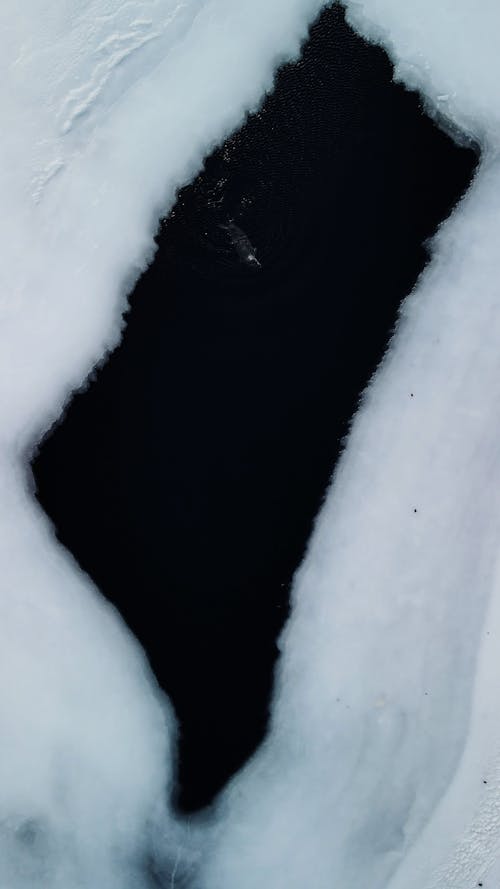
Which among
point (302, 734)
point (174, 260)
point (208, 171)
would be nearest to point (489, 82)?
point (208, 171)

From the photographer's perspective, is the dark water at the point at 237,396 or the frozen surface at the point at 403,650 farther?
the dark water at the point at 237,396

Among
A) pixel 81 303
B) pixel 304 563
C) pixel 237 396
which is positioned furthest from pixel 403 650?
pixel 81 303

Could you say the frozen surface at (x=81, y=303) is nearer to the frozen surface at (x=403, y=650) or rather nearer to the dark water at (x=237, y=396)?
the dark water at (x=237, y=396)

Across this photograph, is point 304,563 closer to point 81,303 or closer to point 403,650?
point 403,650

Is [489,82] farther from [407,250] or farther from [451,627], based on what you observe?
[451,627]

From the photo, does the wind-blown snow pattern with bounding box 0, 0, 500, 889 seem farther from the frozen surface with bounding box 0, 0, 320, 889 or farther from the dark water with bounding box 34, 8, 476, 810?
the dark water with bounding box 34, 8, 476, 810

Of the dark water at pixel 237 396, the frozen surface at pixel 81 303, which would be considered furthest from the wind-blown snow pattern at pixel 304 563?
the dark water at pixel 237 396

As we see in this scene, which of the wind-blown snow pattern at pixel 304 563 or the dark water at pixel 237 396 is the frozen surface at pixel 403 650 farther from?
the dark water at pixel 237 396
